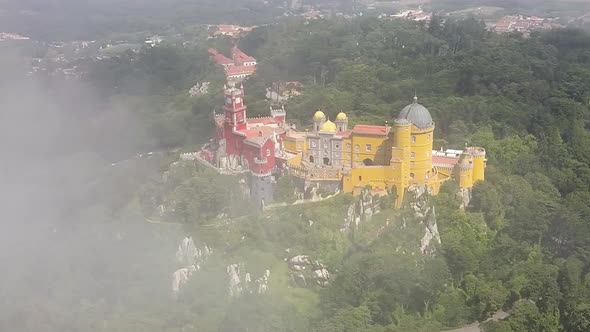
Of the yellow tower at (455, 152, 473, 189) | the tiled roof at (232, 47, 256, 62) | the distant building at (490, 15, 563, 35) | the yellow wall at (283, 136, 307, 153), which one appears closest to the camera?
the yellow tower at (455, 152, 473, 189)

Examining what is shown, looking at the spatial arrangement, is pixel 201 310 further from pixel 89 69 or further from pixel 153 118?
pixel 89 69

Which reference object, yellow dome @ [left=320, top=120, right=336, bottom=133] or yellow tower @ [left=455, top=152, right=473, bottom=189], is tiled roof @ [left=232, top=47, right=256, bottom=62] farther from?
yellow tower @ [left=455, top=152, right=473, bottom=189]

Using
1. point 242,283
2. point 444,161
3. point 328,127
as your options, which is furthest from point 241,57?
point 242,283

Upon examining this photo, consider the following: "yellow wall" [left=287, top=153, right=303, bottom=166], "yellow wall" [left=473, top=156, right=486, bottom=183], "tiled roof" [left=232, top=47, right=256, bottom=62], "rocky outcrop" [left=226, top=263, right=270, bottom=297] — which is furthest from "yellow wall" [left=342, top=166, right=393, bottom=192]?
"tiled roof" [left=232, top=47, right=256, bottom=62]

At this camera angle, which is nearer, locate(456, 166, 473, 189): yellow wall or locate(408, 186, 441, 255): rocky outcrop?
locate(408, 186, 441, 255): rocky outcrop

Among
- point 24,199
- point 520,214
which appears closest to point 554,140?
point 520,214

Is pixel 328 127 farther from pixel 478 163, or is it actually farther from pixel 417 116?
pixel 478 163

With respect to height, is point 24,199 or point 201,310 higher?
point 24,199
